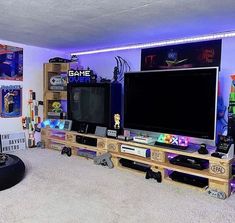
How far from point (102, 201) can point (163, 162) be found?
1041 millimetres

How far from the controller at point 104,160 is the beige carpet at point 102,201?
171 millimetres

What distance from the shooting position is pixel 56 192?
9.12ft

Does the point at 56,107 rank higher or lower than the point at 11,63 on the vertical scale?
lower

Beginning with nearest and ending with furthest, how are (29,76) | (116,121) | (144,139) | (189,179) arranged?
(189,179), (144,139), (116,121), (29,76)

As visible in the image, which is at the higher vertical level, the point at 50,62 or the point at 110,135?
the point at 50,62

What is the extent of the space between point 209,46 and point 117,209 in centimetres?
253

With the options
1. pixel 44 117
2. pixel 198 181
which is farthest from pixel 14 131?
pixel 198 181

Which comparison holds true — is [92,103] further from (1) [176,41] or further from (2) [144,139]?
(1) [176,41]

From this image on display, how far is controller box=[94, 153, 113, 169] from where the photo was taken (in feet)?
12.1

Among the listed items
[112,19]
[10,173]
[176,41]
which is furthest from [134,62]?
[10,173]

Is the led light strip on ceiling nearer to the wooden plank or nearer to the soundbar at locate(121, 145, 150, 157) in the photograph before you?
the soundbar at locate(121, 145, 150, 157)

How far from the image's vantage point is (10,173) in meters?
2.84

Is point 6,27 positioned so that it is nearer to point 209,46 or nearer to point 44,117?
point 44,117

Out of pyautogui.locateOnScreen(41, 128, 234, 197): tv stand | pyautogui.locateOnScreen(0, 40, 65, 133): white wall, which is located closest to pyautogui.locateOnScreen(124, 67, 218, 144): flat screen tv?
pyautogui.locateOnScreen(41, 128, 234, 197): tv stand
